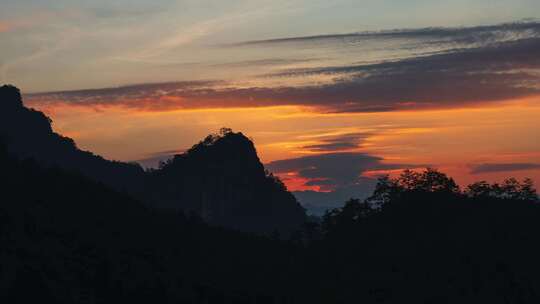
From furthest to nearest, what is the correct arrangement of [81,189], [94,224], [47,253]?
[81,189], [94,224], [47,253]

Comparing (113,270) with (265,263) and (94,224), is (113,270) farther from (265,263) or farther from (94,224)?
(265,263)

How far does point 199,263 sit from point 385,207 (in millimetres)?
31826

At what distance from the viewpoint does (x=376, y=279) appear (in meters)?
105

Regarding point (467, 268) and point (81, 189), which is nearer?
point (467, 268)

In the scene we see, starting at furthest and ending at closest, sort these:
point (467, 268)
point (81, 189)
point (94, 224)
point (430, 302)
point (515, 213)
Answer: point (81, 189), point (515, 213), point (94, 224), point (467, 268), point (430, 302)

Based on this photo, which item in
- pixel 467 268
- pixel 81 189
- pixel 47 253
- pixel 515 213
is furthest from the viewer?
pixel 81 189

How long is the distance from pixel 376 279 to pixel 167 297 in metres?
31.0

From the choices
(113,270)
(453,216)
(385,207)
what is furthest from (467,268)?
(113,270)

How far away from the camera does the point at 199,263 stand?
114688 millimetres

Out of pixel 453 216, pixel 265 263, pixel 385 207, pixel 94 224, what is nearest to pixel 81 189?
pixel 94 224

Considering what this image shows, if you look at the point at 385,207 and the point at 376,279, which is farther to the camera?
the point at 385,207

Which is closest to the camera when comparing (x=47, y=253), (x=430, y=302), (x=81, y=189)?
(x=47, y=253)

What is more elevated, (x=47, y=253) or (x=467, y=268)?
(x=47, y=253)

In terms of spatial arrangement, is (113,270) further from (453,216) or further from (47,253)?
(453,216)
